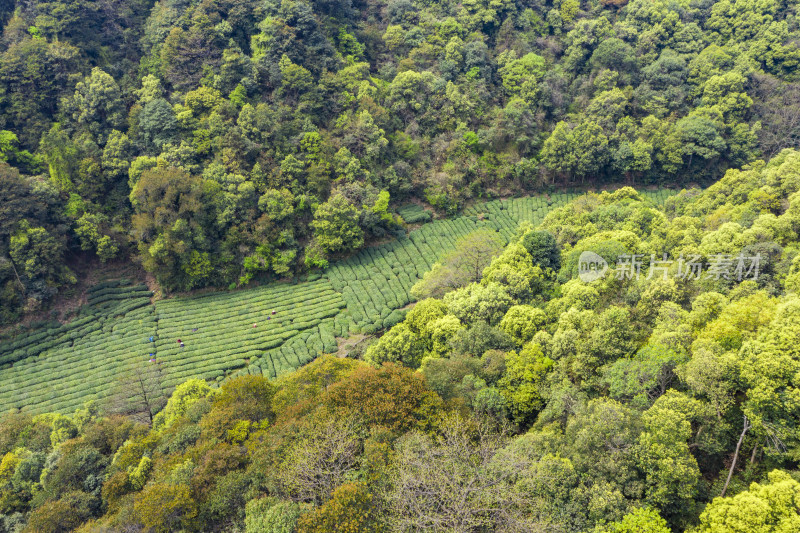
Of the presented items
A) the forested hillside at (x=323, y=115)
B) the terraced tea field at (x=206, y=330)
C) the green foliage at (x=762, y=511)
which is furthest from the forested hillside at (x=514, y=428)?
the forested hillside at (x=323, y=115)

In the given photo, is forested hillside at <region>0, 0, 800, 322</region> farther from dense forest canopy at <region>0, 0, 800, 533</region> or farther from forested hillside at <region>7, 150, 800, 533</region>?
forested hillside at <region>7, 150, 800, 533</region>

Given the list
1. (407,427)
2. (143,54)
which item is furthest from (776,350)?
(143,54)

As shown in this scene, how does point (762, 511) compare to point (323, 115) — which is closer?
point (762, 511)

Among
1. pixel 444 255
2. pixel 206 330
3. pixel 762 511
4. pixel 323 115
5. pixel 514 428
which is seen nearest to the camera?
pixel 762 511

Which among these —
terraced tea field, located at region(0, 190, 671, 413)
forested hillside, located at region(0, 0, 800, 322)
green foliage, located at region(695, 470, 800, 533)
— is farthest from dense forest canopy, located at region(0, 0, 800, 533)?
terraced tea field, located at region(0, 190, 671, 413)

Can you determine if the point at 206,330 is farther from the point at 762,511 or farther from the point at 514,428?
the point at 762,511

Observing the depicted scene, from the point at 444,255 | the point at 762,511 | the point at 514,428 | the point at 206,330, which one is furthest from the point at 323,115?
the point at 762,511

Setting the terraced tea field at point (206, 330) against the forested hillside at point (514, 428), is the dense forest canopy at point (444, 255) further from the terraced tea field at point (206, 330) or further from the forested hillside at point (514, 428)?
the terraced tea field at point (206, 330)
